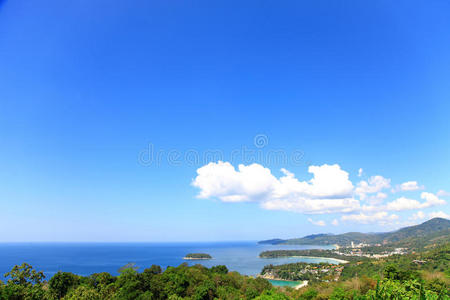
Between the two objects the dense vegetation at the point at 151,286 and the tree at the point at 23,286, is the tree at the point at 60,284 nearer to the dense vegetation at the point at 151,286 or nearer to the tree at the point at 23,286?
the dense vegetation at the point at 151,286

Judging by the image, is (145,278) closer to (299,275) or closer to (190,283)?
(190,283)

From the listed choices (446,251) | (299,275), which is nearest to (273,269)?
(299,275)

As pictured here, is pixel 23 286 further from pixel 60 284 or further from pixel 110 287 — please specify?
pixel 110 287

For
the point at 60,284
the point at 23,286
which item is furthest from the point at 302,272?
the point at 23,286

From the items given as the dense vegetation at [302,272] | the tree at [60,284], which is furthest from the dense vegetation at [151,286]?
the dense vegetation at [302,272]

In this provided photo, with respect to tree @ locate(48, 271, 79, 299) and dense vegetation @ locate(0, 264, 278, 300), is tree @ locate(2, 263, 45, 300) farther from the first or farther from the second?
tree @ locate(48, 271, 79, 299)

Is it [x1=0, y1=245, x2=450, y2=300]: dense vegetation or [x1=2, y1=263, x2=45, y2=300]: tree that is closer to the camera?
[x1=2, y1=263, x2=45, y2=300]: tree

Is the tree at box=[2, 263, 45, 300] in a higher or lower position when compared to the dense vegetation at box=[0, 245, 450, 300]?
higher

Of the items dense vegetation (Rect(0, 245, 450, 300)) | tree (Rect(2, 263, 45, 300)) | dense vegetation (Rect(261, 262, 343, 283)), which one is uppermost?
tree (Rect(2, 263, 45, 300))

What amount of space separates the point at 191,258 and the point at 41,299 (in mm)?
95158

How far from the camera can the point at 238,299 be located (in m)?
21.4

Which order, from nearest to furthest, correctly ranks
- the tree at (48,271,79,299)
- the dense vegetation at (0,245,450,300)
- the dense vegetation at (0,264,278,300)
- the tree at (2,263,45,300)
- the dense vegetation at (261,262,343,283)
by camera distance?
the tree at (2,263,45,300), the dense vegetation at (0,264,278,300), the dense vegetation at (0,245,450,300), the tree at (48,271,79,299), the dense vegetation at (261,262,343,283)

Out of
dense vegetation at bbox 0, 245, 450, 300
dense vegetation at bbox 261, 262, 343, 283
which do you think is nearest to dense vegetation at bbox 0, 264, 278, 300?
dense vegetation at bbox 0, 245, 450, 300

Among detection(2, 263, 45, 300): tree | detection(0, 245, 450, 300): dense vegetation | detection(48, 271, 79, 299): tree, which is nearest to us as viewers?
detection(2, 263, 45, 300): tree
